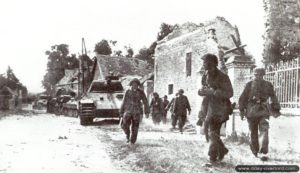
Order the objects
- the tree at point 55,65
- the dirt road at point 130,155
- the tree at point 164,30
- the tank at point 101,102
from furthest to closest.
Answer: the tree at point 55,65, the tree at point 164,30, the tank at point 101,102, the dirt road at point 130,155

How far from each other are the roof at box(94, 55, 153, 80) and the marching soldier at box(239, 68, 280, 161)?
36.5 m

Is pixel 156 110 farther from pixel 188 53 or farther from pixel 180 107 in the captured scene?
pixel 188 53

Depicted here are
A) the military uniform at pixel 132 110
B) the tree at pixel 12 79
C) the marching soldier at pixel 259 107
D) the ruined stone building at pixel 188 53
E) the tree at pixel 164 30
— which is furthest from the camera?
the tree at pixel 12 79

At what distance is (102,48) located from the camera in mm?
56594

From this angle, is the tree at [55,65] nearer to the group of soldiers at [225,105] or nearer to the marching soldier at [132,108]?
the marching soldier at [132,108]

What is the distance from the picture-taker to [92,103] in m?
18.2

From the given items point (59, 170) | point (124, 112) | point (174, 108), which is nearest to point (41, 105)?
point (174, 108)

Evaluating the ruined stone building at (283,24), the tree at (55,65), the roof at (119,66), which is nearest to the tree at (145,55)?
the roof at (119,66)

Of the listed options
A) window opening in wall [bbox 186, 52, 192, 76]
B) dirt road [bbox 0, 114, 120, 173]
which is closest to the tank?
window opening in wall [bbox 186, 52, 192, 76]

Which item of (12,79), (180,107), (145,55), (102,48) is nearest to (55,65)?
(12,79)

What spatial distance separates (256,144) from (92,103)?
37.9 feet

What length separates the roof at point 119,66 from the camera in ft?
146

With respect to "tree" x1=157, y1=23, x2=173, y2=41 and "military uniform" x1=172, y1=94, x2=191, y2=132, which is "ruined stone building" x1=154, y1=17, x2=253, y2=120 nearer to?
"military uniform" x1=172, y1=94, x2=191, y2=132

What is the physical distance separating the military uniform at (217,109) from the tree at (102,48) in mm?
49876
